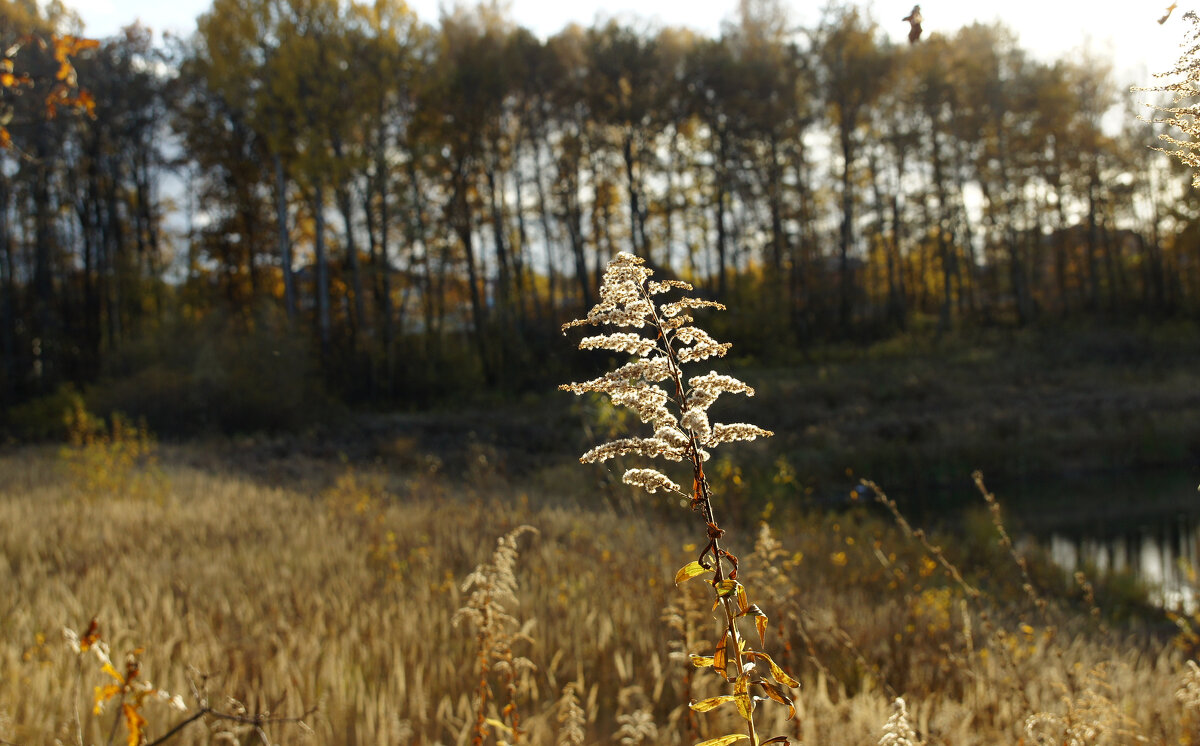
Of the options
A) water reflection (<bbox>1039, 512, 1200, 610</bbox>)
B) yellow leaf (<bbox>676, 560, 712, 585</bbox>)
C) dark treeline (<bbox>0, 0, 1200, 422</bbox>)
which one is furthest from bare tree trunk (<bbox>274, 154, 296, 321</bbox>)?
yellow leaf (<bbox>676, 560, 712, 585</bbox>)

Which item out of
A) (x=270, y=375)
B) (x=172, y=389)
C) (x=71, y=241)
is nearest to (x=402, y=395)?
(x=270, y=375)

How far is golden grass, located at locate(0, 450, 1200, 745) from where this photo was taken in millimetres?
2566

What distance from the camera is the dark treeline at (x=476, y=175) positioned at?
65.1 feet

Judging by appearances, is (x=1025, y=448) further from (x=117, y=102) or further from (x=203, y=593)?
(x=117, y=102)

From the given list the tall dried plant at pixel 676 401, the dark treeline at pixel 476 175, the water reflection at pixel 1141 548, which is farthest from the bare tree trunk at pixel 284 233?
the tall dried plant at pixel 676 401

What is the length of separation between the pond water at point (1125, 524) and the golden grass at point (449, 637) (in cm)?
483

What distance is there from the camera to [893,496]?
1523 centimetres

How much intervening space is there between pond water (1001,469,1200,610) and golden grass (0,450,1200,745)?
4.83m

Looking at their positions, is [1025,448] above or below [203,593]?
below

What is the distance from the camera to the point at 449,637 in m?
3.51

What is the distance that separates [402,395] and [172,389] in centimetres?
630

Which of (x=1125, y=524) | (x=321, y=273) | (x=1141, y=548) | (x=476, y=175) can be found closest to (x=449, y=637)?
(x=1141, y=548)

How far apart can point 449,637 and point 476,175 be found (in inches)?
904

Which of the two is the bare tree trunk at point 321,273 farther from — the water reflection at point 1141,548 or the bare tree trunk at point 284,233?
the water reflection at point 1141,548
